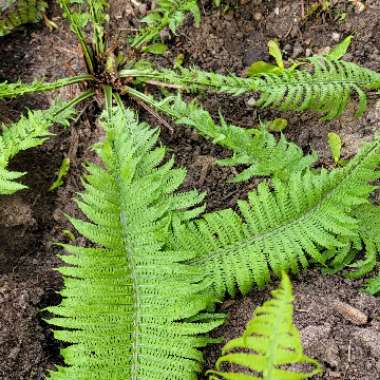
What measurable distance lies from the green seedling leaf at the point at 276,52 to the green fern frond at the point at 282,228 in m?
0.77

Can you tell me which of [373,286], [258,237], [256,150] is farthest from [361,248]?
[256,150]

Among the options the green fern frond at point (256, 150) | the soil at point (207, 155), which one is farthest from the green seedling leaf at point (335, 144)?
the green fern frond at point (256, 150)

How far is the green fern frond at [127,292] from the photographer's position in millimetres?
1812

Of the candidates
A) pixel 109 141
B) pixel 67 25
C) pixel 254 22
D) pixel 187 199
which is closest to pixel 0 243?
pixel 109 141

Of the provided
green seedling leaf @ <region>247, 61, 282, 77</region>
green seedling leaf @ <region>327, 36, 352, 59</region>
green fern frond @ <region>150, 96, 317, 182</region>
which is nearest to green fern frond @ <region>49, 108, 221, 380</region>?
green fern frond @ <region>150, 96, 317, 182</region>

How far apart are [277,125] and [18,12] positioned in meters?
1.50

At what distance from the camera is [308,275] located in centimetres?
210

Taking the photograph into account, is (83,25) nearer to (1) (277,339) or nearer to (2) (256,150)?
(2) (256,150)

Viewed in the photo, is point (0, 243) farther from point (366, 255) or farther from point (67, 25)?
point (366, 255)

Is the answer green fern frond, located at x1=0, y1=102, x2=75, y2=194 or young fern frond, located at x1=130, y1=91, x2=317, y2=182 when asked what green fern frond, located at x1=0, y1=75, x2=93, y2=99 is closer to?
green fern frond, located at x1=0, y1=102, x2=75, y2=194

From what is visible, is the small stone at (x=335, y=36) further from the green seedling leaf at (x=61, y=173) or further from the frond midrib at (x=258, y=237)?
the green seedling leaf at (x=61, y=173)

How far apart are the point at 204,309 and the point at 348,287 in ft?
1.99

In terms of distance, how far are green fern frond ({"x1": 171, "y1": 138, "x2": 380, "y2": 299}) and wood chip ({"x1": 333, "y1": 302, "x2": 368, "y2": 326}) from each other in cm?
19

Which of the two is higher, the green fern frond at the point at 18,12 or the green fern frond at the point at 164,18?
the green fern frond at the point at 18,12
